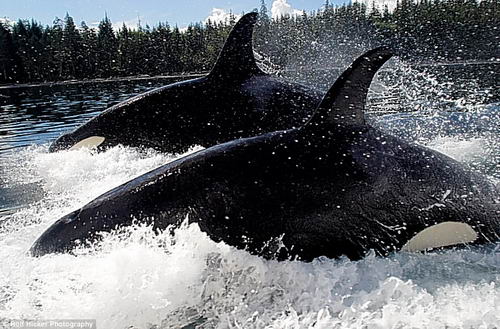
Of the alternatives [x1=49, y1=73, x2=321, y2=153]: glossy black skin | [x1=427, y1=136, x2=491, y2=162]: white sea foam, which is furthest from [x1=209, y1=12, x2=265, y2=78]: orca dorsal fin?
[x1=427, y1=136, x2=491, y2=162]: white sea foam

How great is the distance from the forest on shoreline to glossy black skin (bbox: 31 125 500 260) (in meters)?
85.9

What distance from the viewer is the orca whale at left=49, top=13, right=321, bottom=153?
27.5 ft

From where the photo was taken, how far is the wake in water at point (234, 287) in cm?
422

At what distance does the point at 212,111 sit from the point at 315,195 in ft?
13.9

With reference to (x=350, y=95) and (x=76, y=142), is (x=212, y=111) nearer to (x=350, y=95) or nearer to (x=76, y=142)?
(x=76, y=142)

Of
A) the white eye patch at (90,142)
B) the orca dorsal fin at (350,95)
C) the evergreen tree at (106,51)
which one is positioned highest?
the orca dorsal fin at (350,95)

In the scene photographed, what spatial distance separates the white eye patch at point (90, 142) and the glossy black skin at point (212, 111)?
19.6 inches

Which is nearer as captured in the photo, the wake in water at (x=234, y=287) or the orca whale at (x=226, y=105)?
the wake in water at (x=234, y=287)

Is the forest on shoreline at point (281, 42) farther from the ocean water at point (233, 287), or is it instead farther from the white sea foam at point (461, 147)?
the ocean water at point (233, 287)

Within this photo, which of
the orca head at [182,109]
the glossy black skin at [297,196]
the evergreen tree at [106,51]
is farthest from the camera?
the evergreen tree at [106,51]

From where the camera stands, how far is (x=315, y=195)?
466cm

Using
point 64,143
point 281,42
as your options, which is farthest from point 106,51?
point 64,143

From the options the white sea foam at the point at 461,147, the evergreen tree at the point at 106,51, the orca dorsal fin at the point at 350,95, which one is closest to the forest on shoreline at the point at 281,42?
the evergreen tree at the point at 106,51

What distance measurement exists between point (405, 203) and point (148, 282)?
2.26m
